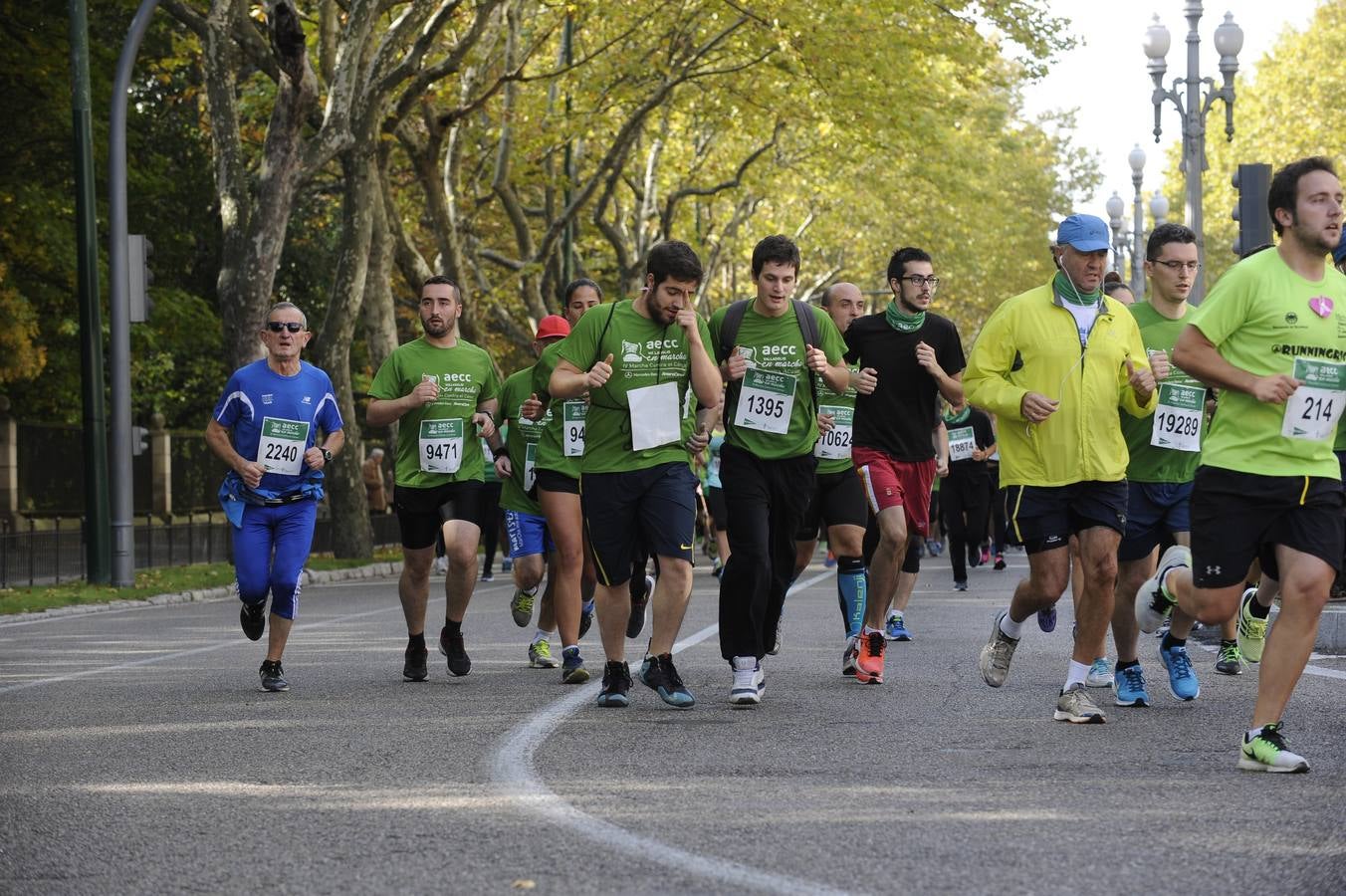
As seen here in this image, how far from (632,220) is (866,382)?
3520cm

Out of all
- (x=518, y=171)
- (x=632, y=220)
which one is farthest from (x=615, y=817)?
(x=632, y=220)

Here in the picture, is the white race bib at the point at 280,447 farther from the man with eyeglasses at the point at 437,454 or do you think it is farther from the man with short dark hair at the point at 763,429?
the man with short dark hair at the point at 763,429

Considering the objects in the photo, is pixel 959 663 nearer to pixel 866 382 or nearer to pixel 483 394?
pixel 866 382

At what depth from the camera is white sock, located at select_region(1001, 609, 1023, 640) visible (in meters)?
9.46

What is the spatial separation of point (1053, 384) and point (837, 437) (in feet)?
7.61

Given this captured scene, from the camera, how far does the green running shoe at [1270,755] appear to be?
281 inches

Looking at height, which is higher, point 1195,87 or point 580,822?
point 1195,87

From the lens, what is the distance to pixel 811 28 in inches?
1147

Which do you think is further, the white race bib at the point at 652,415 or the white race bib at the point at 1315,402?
the white race bib at the point at 652,415

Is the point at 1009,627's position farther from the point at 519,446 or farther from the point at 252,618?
the point at 252,618

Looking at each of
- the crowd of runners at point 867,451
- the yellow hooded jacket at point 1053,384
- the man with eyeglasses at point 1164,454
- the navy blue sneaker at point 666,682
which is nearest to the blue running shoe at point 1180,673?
the crowd of runners at point 867,451

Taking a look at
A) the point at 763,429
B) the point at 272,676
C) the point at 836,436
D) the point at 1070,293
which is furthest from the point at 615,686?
the point at 1070,293

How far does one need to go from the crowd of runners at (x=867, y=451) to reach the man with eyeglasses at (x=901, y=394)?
1 centimetres

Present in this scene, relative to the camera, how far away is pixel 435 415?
440 inches
